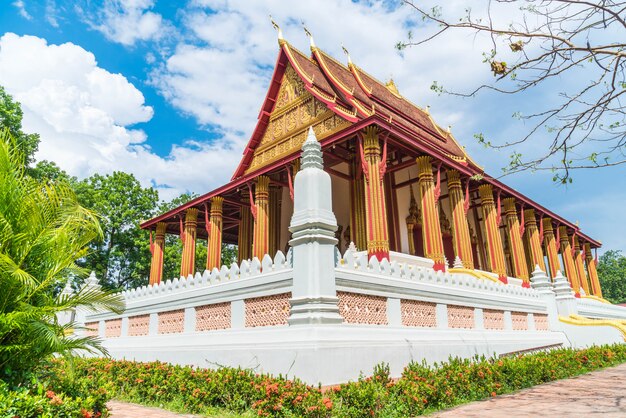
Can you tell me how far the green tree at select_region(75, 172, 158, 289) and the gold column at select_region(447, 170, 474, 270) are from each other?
20043 mm

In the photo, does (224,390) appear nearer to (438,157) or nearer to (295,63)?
(438,157)

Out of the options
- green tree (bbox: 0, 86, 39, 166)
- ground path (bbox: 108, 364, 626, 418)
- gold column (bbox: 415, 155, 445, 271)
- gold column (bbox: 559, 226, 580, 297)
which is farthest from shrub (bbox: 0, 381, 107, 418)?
gold column (bbox: 559, 226, 580, 297)

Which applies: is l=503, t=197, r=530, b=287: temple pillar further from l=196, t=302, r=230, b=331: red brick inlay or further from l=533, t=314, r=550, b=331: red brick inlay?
l=196, t=302, r=230, b=331: red brick inlay

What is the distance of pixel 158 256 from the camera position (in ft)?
61.1

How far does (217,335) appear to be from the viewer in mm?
5961

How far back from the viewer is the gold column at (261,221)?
1352 centimetres

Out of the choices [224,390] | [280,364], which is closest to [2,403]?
[224,390]

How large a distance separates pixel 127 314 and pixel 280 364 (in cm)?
538

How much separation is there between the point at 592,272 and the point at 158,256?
2307 centimetres

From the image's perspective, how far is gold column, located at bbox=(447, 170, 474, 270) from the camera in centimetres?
1266

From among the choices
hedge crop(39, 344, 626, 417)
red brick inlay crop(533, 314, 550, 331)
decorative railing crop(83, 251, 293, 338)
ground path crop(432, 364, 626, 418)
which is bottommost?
ground path crop(432, 364, 626, 418)

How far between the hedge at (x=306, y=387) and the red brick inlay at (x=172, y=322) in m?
1.08

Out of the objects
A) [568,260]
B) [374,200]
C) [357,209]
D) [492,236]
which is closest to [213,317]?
[374,200]

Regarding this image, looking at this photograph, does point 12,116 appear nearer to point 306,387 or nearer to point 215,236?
point 215,236
